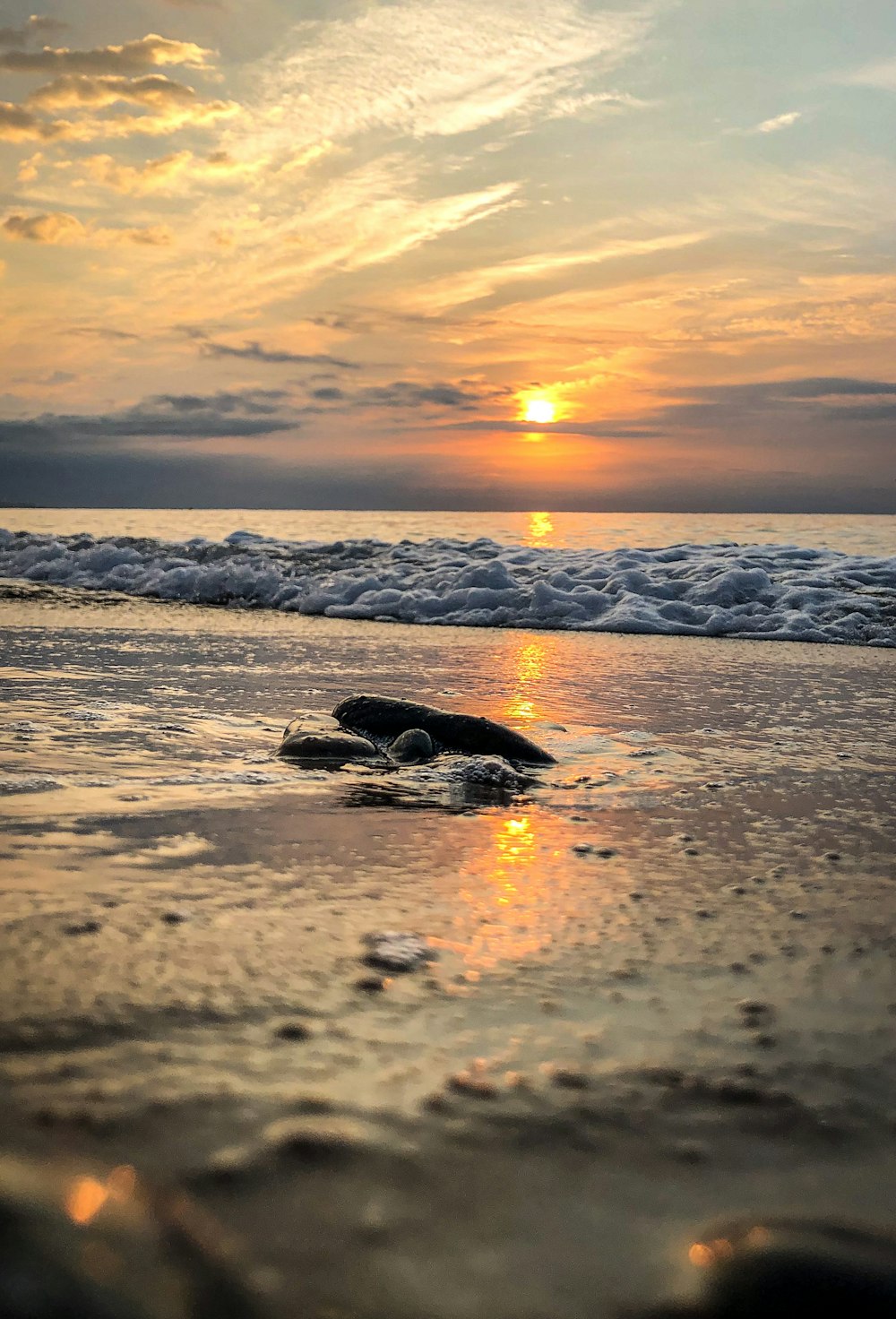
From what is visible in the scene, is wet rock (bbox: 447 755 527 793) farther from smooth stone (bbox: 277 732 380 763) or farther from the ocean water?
the ocean water

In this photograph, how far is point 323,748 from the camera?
135 inches

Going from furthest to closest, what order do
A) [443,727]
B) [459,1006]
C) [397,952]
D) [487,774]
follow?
[443,727], [487,774], [397,952], [459,1006]

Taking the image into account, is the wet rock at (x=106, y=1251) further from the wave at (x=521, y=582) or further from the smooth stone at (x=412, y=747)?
the wave at (x=521, y=582)

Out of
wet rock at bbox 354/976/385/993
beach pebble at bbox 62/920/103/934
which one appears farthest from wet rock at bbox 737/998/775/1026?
beach pebble at bbox 62/920/103/934

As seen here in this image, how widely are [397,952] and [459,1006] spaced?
8.9 inches

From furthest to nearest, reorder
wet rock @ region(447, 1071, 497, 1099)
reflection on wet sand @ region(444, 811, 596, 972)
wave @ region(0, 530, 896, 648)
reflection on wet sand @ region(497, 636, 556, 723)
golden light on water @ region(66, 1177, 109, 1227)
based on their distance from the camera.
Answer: wave @ region(0, 530, 896, 648) → reflection on wet sand @ region(497, 636, 556, 723) → reflection on wet sand @ region(444, 811, 596, 972) → wet rock @ region(447, 1071, 497, 1099) → golden light on water @ region(66, 1177, 109, 1227)

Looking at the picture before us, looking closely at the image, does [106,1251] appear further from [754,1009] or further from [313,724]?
[313,724]

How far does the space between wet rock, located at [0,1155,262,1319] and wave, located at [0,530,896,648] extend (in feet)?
26.3

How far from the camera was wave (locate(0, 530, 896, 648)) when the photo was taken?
909cm

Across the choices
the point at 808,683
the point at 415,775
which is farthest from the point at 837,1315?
the point at 808,683

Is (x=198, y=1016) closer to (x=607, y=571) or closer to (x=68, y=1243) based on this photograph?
(x=68, y=1243)

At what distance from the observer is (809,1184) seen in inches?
44.8

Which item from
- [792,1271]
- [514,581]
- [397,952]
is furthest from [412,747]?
[514,581]

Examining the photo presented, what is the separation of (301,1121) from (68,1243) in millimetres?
290
